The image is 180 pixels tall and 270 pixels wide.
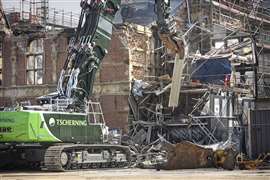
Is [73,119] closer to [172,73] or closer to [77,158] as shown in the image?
[77,158]

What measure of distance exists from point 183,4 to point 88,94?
18.0m

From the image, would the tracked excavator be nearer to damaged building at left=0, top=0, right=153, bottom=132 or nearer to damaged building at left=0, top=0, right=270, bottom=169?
damaged building at left=0, top=0, right=270, bottom=169

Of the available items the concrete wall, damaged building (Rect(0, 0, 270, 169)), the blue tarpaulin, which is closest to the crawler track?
damaged building (Rect(0, 0, 270, 169))

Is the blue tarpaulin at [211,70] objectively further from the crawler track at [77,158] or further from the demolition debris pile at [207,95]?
the crawler track at [77,158]

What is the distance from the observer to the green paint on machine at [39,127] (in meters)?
23.7

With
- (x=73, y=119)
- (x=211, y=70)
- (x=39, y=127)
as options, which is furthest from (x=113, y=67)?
(x=39, y=127)

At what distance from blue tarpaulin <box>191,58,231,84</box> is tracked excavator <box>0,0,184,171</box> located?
38.8ft

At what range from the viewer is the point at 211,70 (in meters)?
37.3

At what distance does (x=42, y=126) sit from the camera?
23953 millimetres

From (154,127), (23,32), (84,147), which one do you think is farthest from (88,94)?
(23,32)

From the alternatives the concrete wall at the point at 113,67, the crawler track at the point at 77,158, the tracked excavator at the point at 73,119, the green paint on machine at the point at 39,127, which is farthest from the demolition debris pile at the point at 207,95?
the green paint on machine at the point at 39,127

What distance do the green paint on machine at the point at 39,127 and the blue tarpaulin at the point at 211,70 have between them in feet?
44.4

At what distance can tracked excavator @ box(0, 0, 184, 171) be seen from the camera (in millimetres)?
23828

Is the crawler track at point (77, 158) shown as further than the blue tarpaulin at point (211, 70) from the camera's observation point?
No
